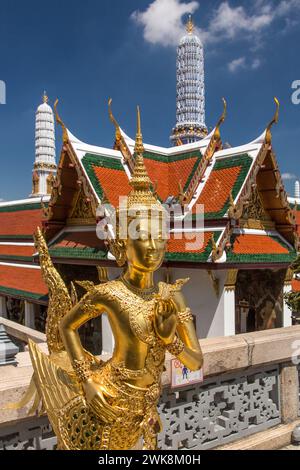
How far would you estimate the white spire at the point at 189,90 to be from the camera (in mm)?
51781

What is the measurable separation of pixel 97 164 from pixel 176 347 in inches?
320

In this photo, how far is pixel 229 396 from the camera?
434cm

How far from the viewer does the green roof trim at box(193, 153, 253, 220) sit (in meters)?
9.33

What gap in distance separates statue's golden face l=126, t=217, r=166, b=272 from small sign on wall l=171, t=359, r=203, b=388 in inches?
A: 49.9

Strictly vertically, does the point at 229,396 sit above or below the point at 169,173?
below

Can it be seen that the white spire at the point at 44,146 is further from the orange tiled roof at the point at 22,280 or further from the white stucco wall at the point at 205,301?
the white stucco wall at the point at 205,301

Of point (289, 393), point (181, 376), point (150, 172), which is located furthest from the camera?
point (150, 172)

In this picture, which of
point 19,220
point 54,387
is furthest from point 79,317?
point 19,220

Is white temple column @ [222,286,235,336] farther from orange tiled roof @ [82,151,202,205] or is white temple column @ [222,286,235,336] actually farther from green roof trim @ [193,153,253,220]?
orange tiled roof @ [82,151,202,205]

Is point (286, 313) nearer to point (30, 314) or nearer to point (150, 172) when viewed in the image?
point (150, 172)

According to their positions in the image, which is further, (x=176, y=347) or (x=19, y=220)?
(x=19, y=220)

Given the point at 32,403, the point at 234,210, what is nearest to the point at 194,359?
the point at 32,403

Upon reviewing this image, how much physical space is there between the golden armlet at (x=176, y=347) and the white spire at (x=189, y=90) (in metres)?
50.2
